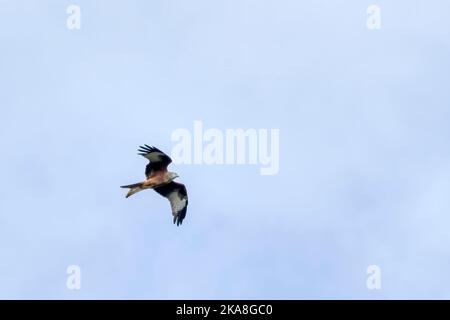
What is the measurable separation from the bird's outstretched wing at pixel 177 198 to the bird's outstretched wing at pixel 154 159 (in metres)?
1.95

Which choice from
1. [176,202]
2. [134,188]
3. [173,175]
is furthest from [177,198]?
[134,188]

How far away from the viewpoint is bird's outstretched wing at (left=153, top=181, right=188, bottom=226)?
2117 inches

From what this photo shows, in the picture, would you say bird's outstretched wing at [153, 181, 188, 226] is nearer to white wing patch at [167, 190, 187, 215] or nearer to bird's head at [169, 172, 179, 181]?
white wing patch at [167, 190, 187, 215]

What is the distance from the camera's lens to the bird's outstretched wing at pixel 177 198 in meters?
53.8

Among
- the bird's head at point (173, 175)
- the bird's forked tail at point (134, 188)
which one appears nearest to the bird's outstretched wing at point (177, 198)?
the bird's head at point (173, 175)

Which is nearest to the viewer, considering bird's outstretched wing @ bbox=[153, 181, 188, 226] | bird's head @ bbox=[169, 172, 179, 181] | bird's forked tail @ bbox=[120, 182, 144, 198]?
bird's forked tail @ bbox=[120, 182, 144, 198]

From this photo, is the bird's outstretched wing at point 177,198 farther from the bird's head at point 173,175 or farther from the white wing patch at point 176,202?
the bird's head at point 173,175

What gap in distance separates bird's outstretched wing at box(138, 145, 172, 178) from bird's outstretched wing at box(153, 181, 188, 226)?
195 cm

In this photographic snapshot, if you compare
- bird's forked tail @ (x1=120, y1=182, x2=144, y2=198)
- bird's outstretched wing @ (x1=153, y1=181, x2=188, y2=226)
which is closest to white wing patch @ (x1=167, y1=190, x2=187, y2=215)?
bird's outstretched wing @ (x1=153, y1=181, x2=188, y2=226)
